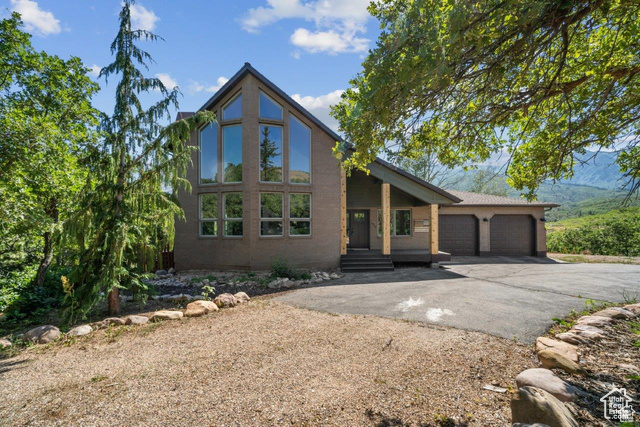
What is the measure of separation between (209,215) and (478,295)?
33.3ft

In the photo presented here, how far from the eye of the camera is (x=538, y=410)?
7.95ft

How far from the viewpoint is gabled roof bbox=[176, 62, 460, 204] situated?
11.6m

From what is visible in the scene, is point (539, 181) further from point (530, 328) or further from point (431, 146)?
point (530, 328)

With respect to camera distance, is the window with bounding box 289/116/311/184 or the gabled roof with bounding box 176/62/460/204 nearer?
the gabled roof with bounding box 176/62/460/204

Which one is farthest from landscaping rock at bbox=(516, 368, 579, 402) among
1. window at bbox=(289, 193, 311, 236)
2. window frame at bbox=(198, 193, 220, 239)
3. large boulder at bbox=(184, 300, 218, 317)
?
window frame at bbox=(198, 193, 220, 239)

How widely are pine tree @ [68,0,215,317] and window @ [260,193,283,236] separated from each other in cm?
510

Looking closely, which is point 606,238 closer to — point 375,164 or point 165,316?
point 375,164

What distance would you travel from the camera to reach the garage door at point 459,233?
17547 mm

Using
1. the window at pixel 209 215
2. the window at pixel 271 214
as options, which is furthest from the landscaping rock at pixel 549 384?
the window at pixel 209 215

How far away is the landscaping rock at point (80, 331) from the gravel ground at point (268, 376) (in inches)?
13.0

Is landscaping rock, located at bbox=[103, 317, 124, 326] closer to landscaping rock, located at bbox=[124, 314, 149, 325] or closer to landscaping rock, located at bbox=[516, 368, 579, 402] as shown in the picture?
landscaping rock, located at bbox=[124, 314, 149, 325]

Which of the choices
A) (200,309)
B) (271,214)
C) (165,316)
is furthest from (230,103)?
(165,316)

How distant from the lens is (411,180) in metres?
12.4

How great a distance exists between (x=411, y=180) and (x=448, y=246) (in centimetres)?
726
